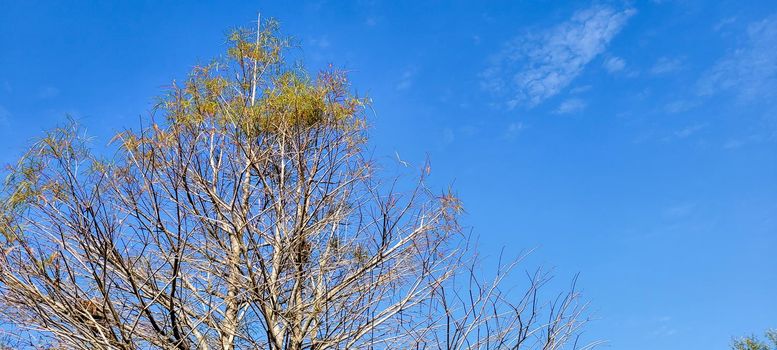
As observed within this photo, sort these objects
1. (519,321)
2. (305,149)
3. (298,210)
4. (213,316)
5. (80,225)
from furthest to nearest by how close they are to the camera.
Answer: (305,149)
(298,210)
(213,316)
(80,225)
(519,321)

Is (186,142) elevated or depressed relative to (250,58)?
depressed

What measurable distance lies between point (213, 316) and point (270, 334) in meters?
0.47

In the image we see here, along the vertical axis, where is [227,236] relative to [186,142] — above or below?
below

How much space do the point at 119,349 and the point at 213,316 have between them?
23.4 inches

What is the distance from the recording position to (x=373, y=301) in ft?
11.1

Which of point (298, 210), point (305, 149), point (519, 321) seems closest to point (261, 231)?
point (298, 210)

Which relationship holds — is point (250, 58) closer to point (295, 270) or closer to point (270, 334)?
point (295, 270)

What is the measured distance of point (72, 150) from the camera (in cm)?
360

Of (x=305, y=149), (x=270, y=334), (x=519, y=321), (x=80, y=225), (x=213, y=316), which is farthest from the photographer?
(x=305, y=149)

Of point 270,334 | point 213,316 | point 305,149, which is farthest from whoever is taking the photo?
point 305,149

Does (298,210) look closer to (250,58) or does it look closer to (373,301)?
(373,301)

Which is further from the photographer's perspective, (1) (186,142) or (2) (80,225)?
(1) (186,142)

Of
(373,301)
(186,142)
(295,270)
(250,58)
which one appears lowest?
(373,301)

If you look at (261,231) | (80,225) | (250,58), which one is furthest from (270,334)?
(250,58)
